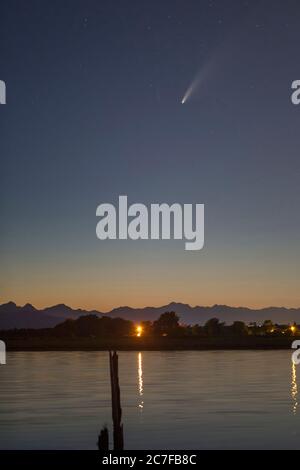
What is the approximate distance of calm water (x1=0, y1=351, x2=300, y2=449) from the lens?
40188mm

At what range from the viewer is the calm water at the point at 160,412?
40.2 m

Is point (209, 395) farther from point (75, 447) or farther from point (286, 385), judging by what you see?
point (75, 447)

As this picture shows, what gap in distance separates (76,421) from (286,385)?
3343 cm

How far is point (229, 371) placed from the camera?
99.1 metres

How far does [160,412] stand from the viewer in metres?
52.5
